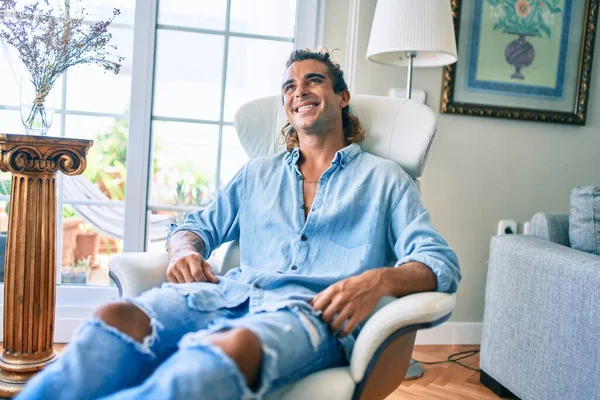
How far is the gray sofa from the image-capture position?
1.73m

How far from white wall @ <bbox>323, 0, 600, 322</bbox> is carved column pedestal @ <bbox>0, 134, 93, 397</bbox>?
130cm

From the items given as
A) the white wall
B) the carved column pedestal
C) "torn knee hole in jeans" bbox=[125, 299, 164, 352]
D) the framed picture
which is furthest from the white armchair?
the framed picture

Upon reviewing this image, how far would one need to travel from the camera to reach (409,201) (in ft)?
5.15

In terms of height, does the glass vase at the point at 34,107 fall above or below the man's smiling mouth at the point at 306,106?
below

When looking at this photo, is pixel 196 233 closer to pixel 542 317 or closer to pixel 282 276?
pixel 282 276

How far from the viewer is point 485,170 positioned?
2.71 m

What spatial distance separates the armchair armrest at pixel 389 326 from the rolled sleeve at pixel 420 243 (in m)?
0.15

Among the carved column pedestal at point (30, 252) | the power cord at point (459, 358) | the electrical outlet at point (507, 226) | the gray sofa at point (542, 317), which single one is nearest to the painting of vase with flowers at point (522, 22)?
the electrical outlet at point (507, 226)

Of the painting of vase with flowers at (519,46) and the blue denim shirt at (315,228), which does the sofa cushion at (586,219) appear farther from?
the painting of vase with flowers at (519,46)

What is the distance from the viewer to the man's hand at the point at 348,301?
1.27 meters

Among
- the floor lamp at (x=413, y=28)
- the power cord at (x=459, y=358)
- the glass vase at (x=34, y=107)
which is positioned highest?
the floor lamp at (x=413, y=28)

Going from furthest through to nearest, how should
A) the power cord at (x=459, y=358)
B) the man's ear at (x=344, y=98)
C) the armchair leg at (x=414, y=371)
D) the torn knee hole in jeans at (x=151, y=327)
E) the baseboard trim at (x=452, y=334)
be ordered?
the baseboard trim at (x=452, y=334), the power cord at (x=459, y=358), the armchair leg at (x=414, y=371), the man's ear at (x=344, y=98), the torn knee hole in jeans at (x=151, y=327)

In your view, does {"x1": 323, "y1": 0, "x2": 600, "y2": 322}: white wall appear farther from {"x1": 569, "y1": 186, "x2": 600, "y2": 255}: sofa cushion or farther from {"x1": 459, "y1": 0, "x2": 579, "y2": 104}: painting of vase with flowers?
{"x1": 569, "y1": 186, "x2": 600, "y2": 255}: sofa cushion

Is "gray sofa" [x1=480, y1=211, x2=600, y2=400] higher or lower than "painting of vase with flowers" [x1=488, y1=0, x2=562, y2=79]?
lower
